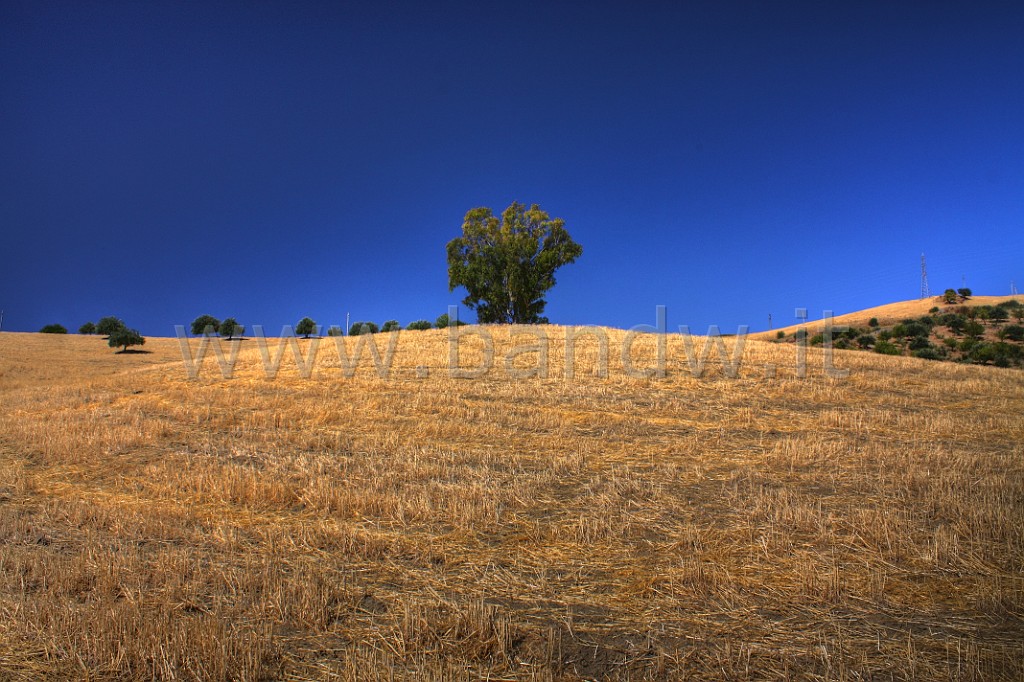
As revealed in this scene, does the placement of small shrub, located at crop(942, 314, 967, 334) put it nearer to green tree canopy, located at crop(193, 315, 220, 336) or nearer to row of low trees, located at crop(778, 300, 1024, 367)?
row of low trees, located at crop(778, 300, 1024, 367)

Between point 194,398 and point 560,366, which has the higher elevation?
point 560,366

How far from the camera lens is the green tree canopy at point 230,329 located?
73062 millimetres

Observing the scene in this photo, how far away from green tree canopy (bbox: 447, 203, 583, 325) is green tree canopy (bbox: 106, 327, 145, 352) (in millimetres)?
35307

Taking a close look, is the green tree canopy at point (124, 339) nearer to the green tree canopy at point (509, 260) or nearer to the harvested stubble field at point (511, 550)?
the green tree canopy at point (509, 260)

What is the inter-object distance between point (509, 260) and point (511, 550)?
148ft

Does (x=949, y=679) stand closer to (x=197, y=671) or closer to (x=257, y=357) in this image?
(x=197, y=671)

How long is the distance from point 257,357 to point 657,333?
26.2 m

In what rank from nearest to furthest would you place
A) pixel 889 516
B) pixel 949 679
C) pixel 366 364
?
pixel 949 679, pixel 889 516, pixel 366 364

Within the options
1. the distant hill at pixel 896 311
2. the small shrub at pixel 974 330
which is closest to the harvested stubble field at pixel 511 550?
the small shrub at pixel 974 330

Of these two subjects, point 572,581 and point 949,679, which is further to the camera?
point 572,581

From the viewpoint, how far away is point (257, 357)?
1168 inches

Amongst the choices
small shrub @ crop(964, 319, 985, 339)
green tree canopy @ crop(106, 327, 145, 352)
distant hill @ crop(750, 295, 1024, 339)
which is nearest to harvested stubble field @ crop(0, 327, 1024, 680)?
green tree canopy @ crop(106, 327, 145, 352)

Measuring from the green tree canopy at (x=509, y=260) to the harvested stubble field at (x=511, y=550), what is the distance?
36887 mm

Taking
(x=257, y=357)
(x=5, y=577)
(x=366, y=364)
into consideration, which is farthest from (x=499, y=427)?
(x=257, y=357)
